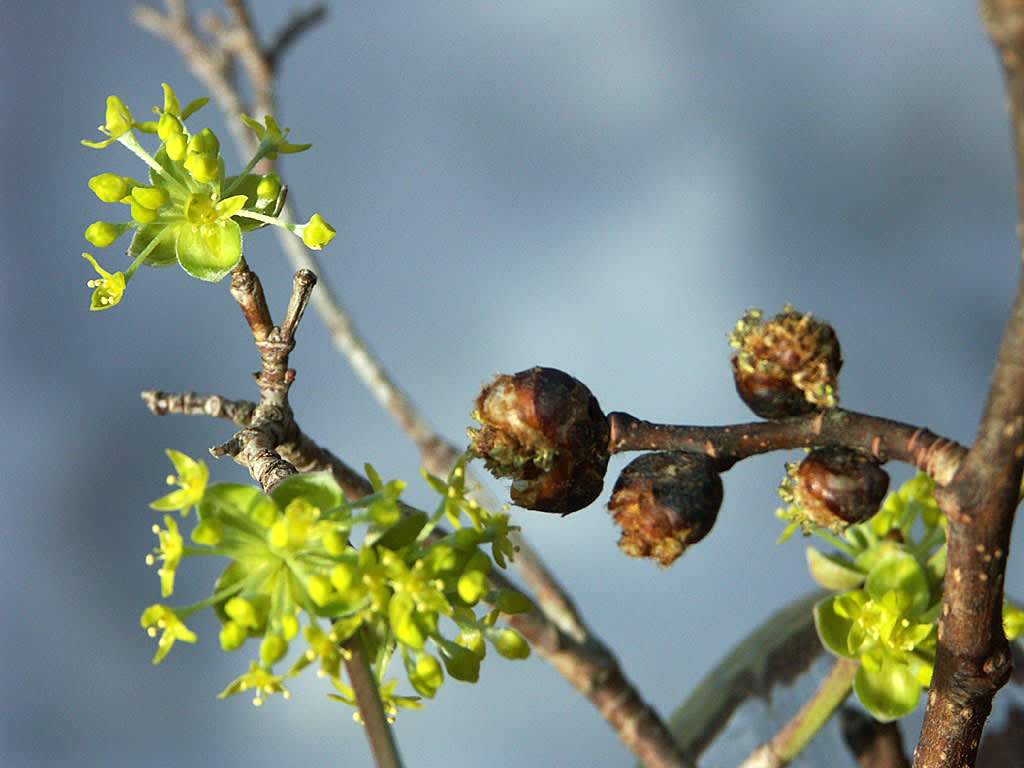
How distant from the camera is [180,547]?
322mm

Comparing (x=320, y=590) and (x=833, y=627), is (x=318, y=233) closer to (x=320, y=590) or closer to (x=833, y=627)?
(x=320, y=590)

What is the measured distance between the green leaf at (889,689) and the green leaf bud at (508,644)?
0.55 feet

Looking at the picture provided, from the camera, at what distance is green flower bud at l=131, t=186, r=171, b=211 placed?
0.37 metres

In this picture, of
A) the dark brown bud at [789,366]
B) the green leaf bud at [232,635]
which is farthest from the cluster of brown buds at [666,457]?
the green leaf bud at [232,635]

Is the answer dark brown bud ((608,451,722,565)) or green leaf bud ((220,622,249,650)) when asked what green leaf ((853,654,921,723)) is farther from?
green leaf bud ((220,622,249,650))

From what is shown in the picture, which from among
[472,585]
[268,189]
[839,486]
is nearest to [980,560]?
[839,486]

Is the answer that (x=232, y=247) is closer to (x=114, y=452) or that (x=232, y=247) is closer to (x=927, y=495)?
(x=927, y=495)

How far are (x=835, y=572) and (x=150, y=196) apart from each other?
34 cm

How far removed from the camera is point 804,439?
0.37 m

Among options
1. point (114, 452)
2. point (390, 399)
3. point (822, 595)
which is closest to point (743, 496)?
point (822, 595)

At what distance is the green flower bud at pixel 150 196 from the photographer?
1.21 feet

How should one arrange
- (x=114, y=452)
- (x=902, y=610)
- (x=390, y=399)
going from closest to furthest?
(x=902, y=610)
(x=390, y=399)
(x=114, y=452)

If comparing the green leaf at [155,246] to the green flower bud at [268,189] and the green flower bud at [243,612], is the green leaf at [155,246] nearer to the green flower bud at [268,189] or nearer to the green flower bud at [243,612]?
the green flower bud at [268,189]

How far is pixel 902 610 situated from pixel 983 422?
0.15 m
